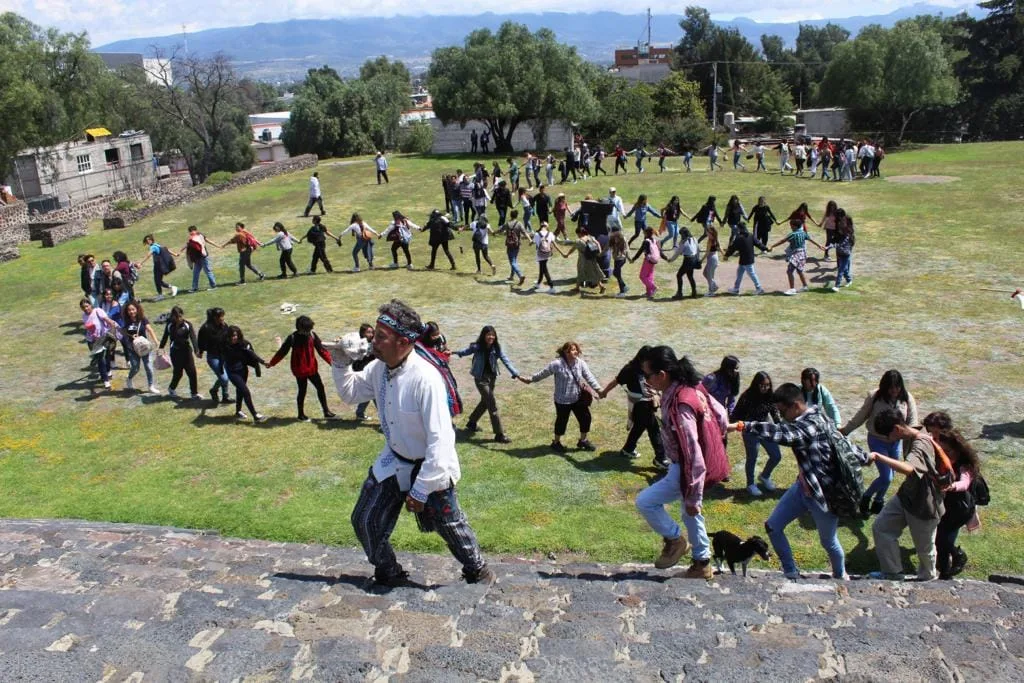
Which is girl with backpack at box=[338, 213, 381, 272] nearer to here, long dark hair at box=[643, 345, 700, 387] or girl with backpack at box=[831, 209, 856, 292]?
girl with backpack at box=[831, 209, 856, 292]

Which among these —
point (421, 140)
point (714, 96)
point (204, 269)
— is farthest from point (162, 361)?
point (714, 96)

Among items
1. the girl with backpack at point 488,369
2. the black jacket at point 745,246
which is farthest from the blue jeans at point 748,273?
the girl with backpack at point 488,369

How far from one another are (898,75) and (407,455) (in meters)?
46.1

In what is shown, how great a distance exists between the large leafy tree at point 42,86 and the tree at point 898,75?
4144 cm

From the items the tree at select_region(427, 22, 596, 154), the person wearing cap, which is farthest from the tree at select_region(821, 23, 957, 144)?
the person wearing cap

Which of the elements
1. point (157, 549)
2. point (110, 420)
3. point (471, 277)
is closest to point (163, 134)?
point (471, 277)

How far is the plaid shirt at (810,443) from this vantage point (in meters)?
6.14

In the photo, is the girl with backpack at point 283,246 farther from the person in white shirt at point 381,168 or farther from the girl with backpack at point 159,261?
the person in white shirt at point 381,168

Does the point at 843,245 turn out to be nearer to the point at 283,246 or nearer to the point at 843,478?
the point at 843,478

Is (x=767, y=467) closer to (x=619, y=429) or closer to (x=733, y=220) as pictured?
(x=619, y=429)

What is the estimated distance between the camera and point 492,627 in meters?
4.95

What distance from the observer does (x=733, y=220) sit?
18.3m

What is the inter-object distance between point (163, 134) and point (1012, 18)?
2579 inches

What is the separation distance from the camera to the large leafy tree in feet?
111
